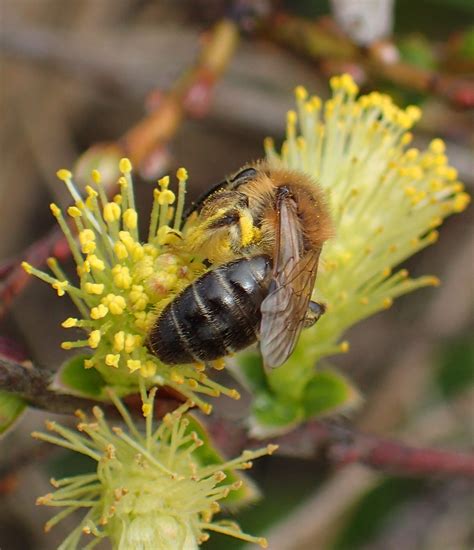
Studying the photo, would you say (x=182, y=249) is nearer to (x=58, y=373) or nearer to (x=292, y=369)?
(x=58, y=373)

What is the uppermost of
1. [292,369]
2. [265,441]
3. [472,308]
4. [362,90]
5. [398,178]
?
[362,90]

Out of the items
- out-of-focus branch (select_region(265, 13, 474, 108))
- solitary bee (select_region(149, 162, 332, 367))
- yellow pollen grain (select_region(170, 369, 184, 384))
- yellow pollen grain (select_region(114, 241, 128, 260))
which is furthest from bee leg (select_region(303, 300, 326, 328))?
out-of-focus branch (select_region(265, 13, 474, 108))

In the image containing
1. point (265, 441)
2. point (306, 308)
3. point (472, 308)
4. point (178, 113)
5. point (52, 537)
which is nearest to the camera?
point (306, 308)

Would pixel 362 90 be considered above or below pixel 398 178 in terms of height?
above

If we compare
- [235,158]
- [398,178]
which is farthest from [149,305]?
[235,158]

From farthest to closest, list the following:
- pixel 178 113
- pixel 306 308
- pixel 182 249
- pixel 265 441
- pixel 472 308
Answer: pixel 472 308
pixel 178 113
pixel 265 441
pixel 182 249
pixel 306 308

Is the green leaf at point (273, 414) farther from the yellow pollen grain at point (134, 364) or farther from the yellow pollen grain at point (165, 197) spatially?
the yellow pollen grain at point (165, 197)
